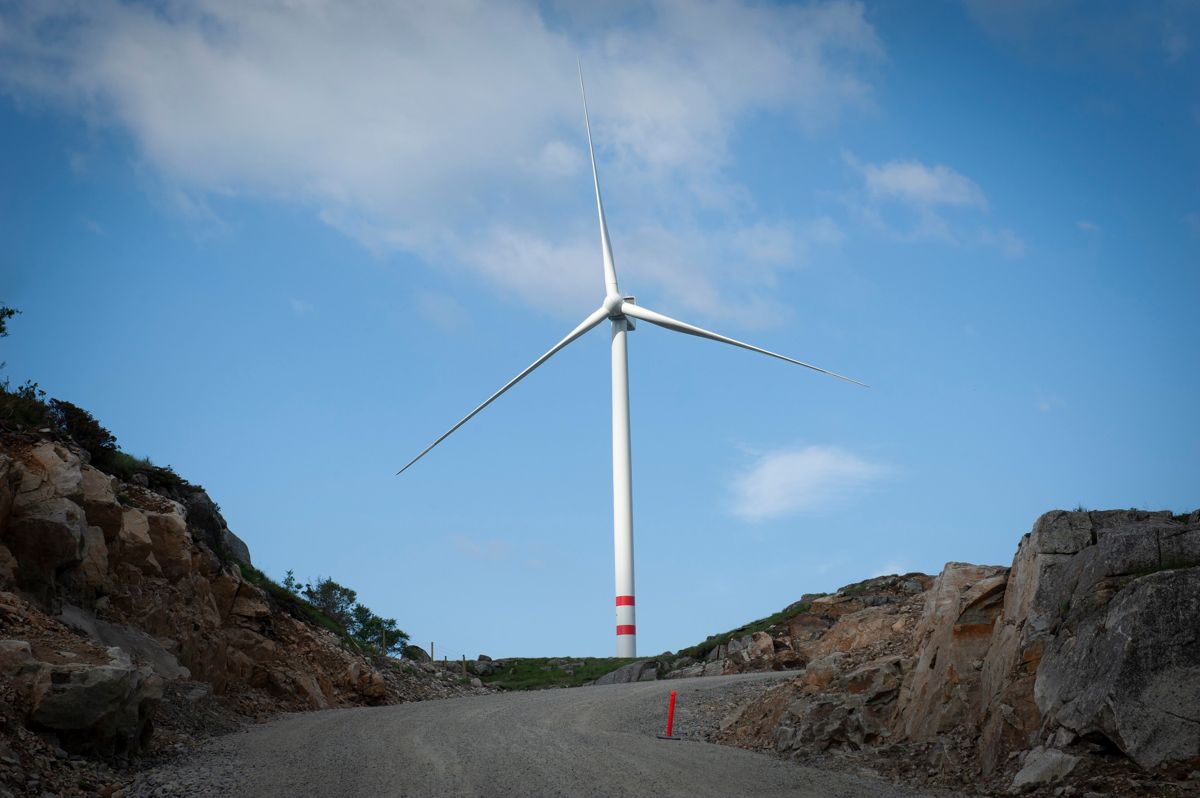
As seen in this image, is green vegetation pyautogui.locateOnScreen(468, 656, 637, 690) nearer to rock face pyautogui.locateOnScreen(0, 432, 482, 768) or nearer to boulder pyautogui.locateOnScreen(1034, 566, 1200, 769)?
rock face pyautogui.locateOnScreen(0, 432, 482, 768)

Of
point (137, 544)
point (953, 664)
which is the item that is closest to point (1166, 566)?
point (953, 664)

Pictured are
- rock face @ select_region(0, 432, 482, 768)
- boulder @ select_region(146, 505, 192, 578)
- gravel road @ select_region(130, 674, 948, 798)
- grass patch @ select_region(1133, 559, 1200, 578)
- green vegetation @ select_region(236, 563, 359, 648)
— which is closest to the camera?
grass patch @ select_region(1133, 559, 1200, 578)

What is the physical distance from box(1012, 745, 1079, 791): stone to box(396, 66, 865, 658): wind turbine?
46.6 meters

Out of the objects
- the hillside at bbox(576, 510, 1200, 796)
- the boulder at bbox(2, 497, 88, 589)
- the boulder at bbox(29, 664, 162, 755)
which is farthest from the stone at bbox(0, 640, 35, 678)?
the hillside at bbox(576, 510, 1200, 796)

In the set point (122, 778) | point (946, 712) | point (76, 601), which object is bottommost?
point (122, 778)

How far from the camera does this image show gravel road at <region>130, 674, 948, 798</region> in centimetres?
1714

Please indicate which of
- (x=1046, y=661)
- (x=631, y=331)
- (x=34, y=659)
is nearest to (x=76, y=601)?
(x=34, y=659)

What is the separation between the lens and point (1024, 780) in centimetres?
1567

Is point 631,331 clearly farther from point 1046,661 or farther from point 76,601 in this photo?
point 1046,661

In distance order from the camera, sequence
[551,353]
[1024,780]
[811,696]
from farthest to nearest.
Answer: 1. [551,353]
2. [811,696]
3. [1024,780]

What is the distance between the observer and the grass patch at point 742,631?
54.4 m

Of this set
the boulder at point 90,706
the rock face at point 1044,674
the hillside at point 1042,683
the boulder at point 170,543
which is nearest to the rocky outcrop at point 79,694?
the boulder at point 90,706

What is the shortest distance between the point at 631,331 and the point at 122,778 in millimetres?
53576

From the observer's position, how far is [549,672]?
64.2 meters
